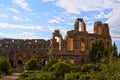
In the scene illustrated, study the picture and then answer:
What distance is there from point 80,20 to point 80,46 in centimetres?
538

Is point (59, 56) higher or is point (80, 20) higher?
point (80, 20)

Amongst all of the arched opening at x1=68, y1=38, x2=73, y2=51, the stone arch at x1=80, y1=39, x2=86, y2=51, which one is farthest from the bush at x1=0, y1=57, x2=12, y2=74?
the stone arch at x1=80, y1=39, x2=86, y2=51

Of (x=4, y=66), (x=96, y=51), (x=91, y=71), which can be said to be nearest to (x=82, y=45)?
(x=96, y=51)

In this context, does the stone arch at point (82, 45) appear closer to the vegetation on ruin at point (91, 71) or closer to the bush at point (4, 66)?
the vegetation on ruin at point (91, 71)

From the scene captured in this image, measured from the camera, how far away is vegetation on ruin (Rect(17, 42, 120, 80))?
54.3 feet

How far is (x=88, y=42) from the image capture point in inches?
2318

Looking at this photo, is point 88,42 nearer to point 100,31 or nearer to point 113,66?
point 100,31

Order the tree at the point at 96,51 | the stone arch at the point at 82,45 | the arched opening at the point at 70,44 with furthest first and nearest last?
1. the stone arch at the point at 82,45
2. the arched opening at the point at 70,44
3. the tree at the point at 96,51

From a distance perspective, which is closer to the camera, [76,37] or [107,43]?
[76,37]

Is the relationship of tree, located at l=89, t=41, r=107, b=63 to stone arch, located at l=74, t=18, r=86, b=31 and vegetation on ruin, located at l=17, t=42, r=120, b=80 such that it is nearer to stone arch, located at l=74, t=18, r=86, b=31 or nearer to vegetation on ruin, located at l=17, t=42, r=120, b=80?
vegetation on ruin, located at l=17, t=42, r=120, b=80

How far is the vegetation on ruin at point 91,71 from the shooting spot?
652 inches

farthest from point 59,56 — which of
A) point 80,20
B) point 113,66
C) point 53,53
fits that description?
point 113,66

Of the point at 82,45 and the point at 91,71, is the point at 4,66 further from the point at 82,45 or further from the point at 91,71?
the point at 91,71

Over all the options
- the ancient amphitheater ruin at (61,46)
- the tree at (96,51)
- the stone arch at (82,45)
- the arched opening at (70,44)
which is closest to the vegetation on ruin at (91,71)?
the tree at (96,51)
